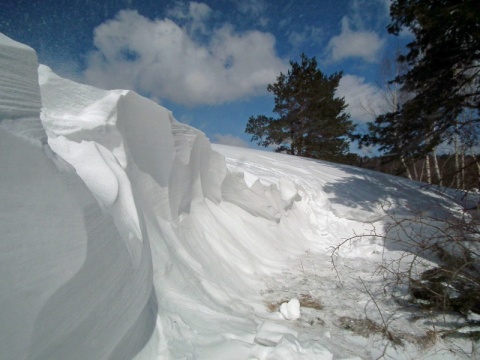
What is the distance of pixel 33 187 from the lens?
1.13 m

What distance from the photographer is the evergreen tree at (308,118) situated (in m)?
15.2

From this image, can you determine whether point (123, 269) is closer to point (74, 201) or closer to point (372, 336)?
point (74, 201)

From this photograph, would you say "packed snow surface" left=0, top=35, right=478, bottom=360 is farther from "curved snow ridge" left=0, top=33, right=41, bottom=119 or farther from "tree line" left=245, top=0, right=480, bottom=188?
"tree line" left=245, top=0, right=480, bottom=188

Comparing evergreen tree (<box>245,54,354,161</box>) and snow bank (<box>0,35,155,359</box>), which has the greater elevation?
evergreen tree (<box>245,54,354,161</box>)

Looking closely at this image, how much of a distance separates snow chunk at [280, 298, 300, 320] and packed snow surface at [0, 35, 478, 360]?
0.04 feet

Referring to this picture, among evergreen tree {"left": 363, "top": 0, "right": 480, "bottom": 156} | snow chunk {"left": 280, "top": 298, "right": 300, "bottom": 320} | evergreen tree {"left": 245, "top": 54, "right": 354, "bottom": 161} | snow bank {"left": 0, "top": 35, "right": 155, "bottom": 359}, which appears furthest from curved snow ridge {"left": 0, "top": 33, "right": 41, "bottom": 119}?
evergreen tree {"left": 245, "top": 54, "right": 354, "bottom": 161}

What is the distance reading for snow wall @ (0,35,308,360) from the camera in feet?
3.45

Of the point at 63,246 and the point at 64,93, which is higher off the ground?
the point at 64,93

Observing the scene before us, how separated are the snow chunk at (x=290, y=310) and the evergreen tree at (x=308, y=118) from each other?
1369 cm

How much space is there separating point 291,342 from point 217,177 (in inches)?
122

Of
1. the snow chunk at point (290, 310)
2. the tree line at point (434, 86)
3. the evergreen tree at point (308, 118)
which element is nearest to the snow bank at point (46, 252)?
the snow chunk at point (290, 310)

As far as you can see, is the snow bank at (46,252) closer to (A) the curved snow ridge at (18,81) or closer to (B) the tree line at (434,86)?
(A) the curved snow ridge at (18,81)

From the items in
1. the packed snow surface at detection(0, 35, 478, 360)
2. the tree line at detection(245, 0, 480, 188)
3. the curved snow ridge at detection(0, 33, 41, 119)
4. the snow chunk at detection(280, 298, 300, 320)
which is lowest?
the snow chunk at detection(280, 298, 300, 320)

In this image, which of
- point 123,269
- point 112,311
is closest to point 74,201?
point 123,269
